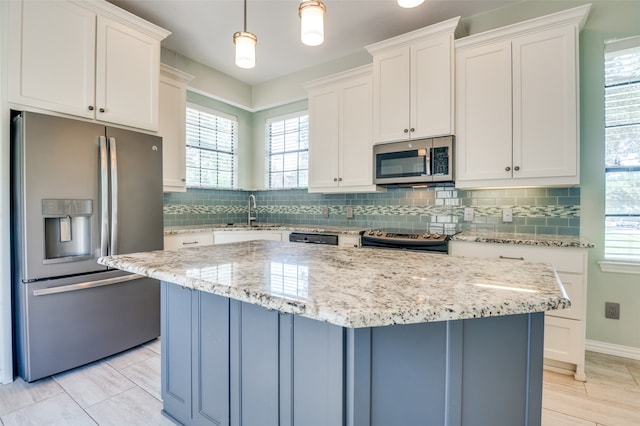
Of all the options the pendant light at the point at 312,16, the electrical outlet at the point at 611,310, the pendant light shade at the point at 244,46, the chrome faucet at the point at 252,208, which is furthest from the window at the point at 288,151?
the electrical outlet at the point at 611,310

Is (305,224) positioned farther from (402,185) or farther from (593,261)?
(593,261)

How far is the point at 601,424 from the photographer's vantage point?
1682 millimetres

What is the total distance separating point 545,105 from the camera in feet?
7.83

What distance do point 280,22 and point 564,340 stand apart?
3.50 m

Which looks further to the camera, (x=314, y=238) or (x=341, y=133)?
(x=341, y=133)

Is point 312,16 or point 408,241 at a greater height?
point 312,16

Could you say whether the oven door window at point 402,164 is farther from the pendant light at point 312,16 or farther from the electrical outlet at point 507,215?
the pendant light at point 312,16

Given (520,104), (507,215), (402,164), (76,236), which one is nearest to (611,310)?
(507,215)

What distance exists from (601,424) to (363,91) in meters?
3.10

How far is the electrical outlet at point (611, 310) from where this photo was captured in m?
2.45

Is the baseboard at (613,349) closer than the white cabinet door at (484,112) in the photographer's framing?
Yes

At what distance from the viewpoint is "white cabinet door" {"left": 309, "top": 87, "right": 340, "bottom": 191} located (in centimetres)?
348

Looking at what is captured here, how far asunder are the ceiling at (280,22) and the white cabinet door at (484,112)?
0.55 metres

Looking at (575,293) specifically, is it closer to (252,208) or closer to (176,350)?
(176,350)
